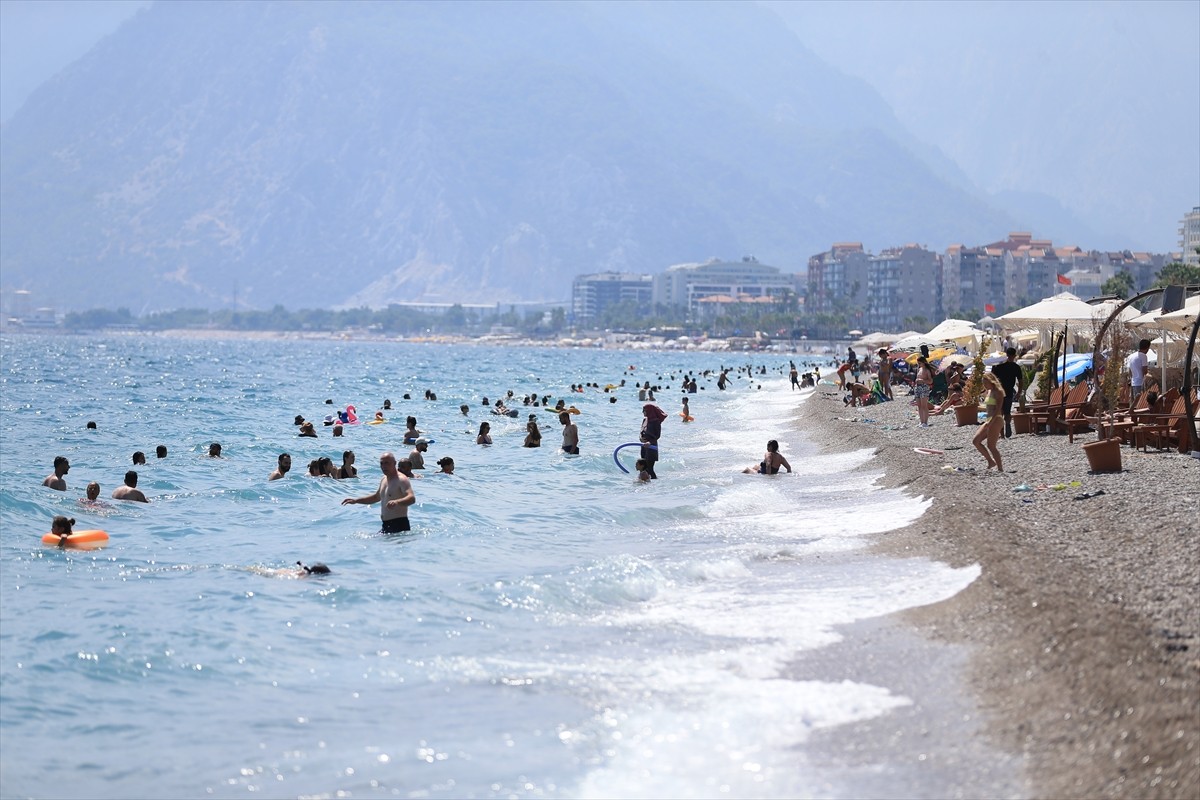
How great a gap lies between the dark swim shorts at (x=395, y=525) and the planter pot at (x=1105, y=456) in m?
8.20

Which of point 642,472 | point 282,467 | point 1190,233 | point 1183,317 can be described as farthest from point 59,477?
point 1190,233

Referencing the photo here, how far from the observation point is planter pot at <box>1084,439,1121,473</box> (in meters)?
16.8

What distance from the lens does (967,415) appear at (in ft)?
88.9

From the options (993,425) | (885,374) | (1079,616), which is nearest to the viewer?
(1079,616)

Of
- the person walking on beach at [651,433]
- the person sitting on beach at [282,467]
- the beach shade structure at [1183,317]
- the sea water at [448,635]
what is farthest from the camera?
the person sitting on beach at [282,467]

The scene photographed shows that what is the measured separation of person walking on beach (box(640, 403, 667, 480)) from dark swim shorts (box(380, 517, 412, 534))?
6647mm

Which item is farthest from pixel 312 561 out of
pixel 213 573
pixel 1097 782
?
pixel 1097 782

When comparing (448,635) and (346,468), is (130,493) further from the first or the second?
(448,635)

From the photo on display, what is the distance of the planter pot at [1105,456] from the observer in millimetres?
16750

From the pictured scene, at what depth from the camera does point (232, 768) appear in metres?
7.98

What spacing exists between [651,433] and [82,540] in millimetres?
9712

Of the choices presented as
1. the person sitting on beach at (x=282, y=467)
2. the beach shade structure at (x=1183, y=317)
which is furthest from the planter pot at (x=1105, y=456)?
the person sitting on beach at (x=282, y=467)

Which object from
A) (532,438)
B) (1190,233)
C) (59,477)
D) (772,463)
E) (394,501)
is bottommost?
(532,438)

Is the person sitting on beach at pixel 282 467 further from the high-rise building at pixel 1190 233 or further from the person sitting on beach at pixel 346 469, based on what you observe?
the high-rise building at pixel 1190 233
